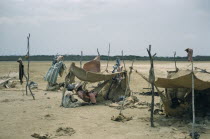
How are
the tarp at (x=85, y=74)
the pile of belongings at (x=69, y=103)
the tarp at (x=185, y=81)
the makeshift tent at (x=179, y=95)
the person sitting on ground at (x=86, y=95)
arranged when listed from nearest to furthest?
the tarp at (x=185, y=81) < the makeshift tent at (x=179, y=95) < the pile of belongings at (x=69, y=103) < the tarp at (x=85, y=74) < the person sitting on ground at (x=86, y=95)

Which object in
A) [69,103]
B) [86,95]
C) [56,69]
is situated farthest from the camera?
[56,69]

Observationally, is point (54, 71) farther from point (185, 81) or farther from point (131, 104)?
point (185, 81)

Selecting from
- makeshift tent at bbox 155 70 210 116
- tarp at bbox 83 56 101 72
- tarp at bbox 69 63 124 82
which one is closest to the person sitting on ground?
tarp at bbox 69 63 124 82

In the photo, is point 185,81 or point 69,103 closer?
point 185,81

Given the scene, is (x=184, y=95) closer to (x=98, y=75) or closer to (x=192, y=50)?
(x=192, y=50)

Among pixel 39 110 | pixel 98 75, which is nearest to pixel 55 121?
pixel 39 110

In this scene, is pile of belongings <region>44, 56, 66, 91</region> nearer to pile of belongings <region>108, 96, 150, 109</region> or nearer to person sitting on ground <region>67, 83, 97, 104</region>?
person sitting on ground <region>67, 83, 97, 104</region>

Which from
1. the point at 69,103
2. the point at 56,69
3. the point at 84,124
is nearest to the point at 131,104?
the point at 69,103

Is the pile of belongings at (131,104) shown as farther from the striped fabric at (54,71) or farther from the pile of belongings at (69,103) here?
the striped fabric at (54,71)

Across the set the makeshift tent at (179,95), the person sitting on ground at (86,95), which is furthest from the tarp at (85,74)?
the makeshift tent at (179,95)

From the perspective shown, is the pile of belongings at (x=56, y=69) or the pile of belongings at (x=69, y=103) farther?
the pile of belongings at (x=56, y=69)

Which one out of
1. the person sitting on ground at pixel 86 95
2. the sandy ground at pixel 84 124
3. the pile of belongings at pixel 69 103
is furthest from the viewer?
the person sitting on ground at pixel 86 95

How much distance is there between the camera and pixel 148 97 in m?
13.2

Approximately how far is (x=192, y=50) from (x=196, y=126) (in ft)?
10.7
